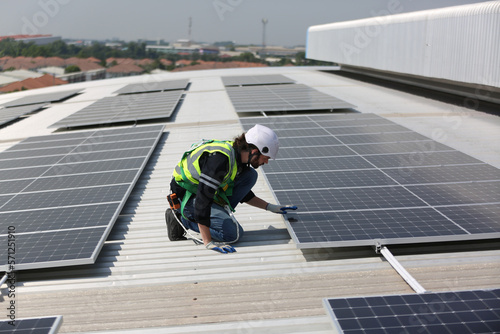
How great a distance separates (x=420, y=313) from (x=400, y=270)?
137 centimetres

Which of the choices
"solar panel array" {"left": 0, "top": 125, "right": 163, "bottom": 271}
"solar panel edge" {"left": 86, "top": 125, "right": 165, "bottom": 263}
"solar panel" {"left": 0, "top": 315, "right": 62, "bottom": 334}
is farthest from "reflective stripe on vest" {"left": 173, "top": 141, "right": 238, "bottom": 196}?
"solar panel" {"left": 0, "top": 315, "right": 62, "bottom": 334}

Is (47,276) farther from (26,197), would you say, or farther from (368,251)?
(368,251)

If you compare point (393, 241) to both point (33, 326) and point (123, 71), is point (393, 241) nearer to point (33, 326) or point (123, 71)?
point (33, 326)

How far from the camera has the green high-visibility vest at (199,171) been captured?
5966 millimetres

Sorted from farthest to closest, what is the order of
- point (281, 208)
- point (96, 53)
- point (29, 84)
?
1. point (96, 53)
2. point (29, 84)
3. point (281, 208)

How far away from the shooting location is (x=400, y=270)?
17.6 feet

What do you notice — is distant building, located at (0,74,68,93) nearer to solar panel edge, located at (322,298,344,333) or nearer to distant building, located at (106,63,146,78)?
distant building, located at (106,63,146,78)

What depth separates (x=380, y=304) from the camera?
422cm

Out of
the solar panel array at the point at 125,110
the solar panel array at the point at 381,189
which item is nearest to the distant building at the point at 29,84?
the solar panel array at the point at 125,110

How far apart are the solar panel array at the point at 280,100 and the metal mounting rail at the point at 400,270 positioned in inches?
386

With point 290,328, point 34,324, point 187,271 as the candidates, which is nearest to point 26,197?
point 187,271

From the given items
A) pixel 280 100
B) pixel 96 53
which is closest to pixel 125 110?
pixel 280 100

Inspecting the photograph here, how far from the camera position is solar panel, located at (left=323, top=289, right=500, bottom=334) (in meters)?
3.80

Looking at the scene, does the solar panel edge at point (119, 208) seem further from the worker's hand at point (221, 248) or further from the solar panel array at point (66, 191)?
the worker's hand at point (221, 248)
